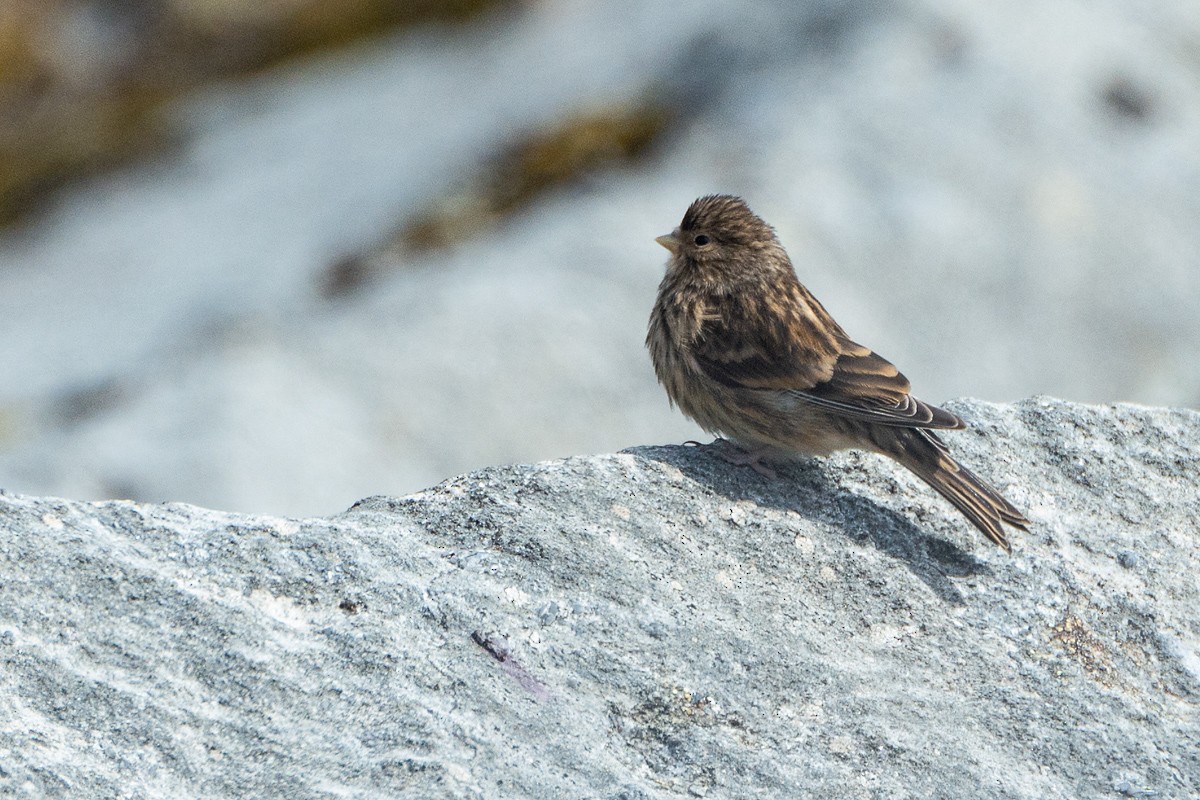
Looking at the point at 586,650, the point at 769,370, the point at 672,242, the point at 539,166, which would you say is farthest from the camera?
the point at 539,166

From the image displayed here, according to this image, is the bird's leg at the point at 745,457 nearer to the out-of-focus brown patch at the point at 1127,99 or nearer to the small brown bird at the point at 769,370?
the small brown bird at the point at 769,370

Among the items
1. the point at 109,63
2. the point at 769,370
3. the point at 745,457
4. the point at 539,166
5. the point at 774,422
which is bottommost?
the point at 745,457

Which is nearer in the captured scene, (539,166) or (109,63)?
(539,166)

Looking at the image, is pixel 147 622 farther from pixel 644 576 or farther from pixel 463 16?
pixel 463 16

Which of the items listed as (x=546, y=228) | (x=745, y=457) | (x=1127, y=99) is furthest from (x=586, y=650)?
(x=1127, y=99)

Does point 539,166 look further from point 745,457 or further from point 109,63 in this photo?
point 745,457

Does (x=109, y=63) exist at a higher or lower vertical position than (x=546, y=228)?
higher
